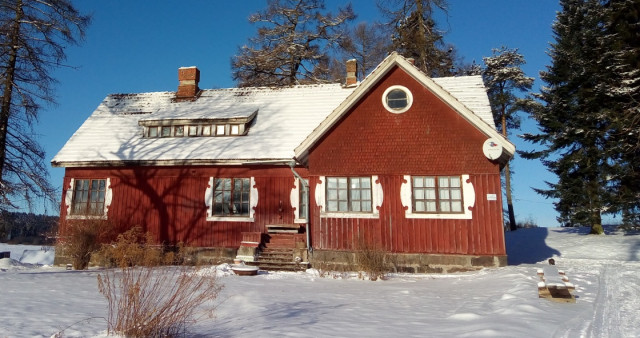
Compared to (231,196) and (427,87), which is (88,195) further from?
(427,87)

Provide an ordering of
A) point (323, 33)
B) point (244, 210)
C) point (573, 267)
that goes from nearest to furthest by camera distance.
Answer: point (573, 267), point (244, 210), point (323, 33)

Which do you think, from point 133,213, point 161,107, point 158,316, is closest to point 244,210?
point 133,213

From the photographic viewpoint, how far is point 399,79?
1345cm

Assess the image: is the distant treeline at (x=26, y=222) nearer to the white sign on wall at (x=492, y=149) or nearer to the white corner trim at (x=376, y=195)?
the white corner trim at (x=376, y=195)

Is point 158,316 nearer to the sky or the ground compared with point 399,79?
nearer to the ground

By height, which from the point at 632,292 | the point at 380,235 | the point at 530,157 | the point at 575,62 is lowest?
the point at 632,292

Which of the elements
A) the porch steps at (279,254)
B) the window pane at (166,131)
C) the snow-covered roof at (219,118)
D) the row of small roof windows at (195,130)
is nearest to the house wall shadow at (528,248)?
the snow-covered roof at (219,118)

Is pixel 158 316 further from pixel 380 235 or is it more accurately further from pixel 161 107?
pixel 161 107

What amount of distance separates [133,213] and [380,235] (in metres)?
10.3

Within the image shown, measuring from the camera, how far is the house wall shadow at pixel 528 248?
15.0 metres

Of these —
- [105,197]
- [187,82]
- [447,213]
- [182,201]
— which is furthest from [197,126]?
[447,213]

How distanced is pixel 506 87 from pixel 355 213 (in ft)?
75.2

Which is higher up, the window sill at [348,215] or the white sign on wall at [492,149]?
the white sign on wall at [492,149]

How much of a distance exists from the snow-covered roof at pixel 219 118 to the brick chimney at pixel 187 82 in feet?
1.42
